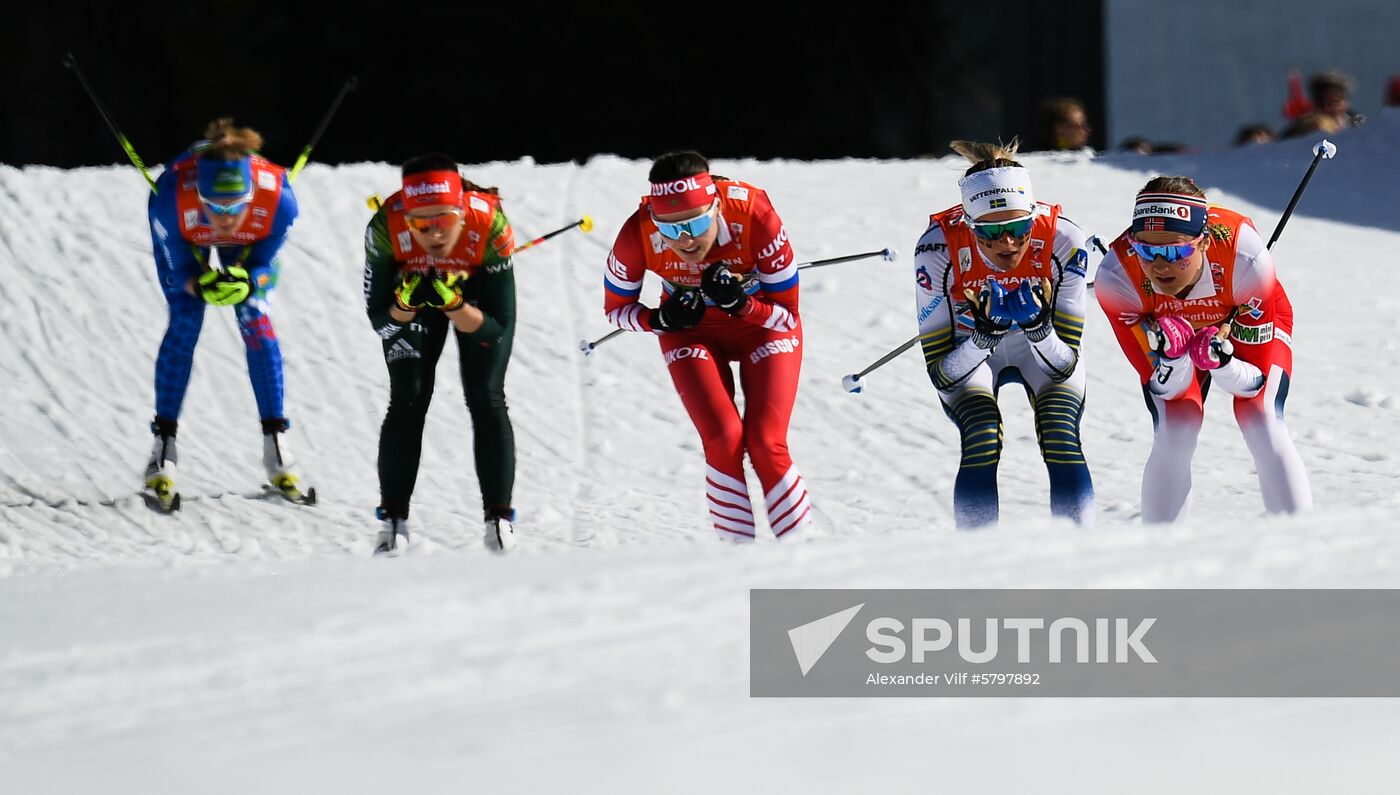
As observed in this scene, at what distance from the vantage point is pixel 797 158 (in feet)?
66.4

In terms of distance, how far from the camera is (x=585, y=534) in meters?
7.92

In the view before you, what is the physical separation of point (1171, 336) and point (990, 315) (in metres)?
0.55

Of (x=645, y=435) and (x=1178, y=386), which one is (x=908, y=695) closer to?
(x=1178, y=386)

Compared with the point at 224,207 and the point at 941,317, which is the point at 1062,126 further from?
the point at 941,317

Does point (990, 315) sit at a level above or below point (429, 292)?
below

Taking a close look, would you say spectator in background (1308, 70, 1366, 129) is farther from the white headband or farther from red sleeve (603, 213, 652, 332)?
red sleeve (603, 213, 652, 332)

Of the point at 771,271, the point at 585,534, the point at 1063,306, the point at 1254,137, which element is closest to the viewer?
the point at 1063,306

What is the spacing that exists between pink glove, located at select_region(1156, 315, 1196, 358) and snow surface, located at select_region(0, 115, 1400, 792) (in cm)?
59

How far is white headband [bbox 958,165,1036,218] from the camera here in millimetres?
6062

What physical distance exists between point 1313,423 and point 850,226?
3778mm

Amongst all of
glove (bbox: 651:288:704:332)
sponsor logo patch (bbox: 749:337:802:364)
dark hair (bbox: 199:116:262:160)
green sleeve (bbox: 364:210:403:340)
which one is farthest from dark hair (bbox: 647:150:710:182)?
dark hair (bbox: 199:116:262:160)

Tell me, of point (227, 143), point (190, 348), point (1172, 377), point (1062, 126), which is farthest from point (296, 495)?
point (1062, 126)

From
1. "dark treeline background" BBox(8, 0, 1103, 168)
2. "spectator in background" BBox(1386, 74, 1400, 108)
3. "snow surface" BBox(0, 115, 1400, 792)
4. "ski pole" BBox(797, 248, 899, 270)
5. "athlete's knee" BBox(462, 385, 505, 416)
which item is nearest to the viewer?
"snow surface" BBox(0, 115, 1400, 792)

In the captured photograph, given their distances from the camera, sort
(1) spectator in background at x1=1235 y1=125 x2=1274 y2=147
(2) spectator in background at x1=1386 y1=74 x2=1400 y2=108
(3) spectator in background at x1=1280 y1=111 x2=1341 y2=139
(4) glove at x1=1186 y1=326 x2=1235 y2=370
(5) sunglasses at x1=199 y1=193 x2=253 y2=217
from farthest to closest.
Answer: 1. (2) spectator in background at x1=1386 y1=74 x2=1400 y2=108
2. (1) spectator in background at x1=1235 y1=125 x2=1274 y2=147
3. (3) spectator in background at x1=1280 y1=111 x2=1341 y2=139
4. (5) sunglasses at x1=199 y1=193 x2=253 y2=217
5. (4) glove at x1=1186 y1=326 x2=1235 y2=370
